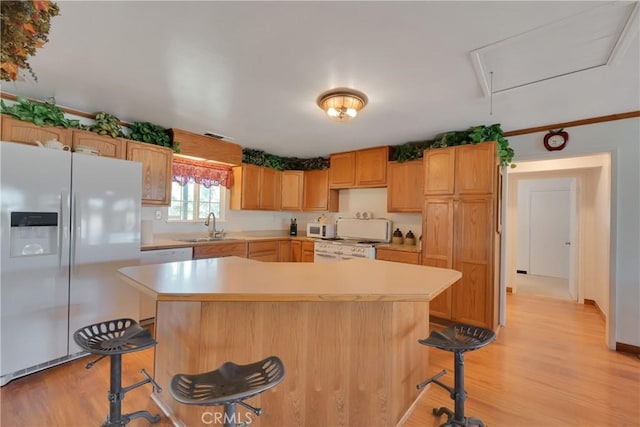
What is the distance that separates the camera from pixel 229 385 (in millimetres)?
1165

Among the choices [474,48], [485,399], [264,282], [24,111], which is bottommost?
[485,399]

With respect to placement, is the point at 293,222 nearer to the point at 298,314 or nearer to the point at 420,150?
the point at 420,150

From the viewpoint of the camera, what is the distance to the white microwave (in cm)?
474

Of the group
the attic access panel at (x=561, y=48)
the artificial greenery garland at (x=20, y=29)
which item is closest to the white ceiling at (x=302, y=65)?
the attic access panel at (x=561, y=48)

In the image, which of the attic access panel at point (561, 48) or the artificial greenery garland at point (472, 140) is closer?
the attic access panel at point (561, 48)

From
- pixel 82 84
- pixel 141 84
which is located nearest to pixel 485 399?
pixel 141 84

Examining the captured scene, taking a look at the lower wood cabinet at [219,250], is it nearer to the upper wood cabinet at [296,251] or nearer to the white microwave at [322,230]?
the upper wood cabinet at [296,251]

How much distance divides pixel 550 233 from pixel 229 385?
24.3ft

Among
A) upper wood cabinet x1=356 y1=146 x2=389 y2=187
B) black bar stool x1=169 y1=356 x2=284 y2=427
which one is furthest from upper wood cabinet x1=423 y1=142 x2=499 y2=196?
black bar stool x1=169 y1=356 x2=284 y2=427

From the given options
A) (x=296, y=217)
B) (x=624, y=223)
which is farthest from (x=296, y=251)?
(x=624, y=223)

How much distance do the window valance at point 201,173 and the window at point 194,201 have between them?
10cm

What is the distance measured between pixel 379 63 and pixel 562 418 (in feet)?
8.54

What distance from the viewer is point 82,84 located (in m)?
2.36

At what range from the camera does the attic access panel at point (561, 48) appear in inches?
59.0
